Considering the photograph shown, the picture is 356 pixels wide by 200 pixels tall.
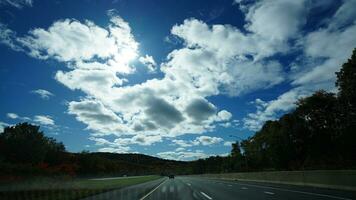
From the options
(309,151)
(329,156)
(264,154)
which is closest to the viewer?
(329,156)

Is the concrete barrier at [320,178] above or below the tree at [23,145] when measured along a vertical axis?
below

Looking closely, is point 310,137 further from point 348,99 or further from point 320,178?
point 320,178

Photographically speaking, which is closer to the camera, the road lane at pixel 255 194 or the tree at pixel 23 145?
the road lane at pixel 255 194

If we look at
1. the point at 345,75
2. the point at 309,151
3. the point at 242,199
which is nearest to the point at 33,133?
the point at 309,151

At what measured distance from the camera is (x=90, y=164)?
123m

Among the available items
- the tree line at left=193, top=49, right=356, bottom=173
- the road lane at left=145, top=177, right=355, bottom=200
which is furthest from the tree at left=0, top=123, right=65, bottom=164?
the road lane at left=145, top=177, right=355, bottom=200

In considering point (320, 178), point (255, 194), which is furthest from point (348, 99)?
point (255, 194)

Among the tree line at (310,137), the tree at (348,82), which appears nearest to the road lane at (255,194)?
the tree at (348,82)

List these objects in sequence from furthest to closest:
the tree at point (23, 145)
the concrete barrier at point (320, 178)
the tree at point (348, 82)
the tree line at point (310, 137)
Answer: the tree at point (23, 145) → the tree line at point (310, 137) → the tree at point (348, 82) → the concrete barrier at point (320, 178)

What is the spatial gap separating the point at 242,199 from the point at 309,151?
64.2 meters

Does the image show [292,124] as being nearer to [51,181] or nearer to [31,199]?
[51,181]

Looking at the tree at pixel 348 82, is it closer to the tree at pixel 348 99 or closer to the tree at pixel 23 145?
the tree at pixel 348 99

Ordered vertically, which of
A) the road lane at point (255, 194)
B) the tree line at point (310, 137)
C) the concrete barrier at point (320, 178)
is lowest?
the road lane at point (255, 194)

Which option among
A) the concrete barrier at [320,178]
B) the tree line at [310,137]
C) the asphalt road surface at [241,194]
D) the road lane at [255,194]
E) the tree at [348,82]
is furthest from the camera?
the tree line at [310,137]
